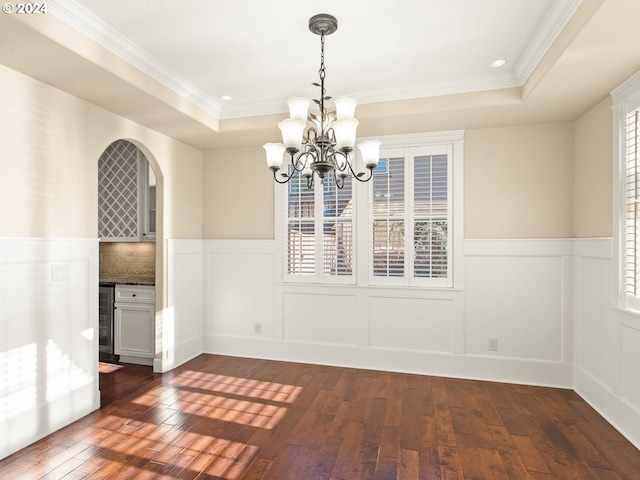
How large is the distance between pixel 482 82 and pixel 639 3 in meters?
1.47

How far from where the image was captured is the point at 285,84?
3396 millimetres

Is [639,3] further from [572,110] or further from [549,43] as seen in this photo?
[572,110]

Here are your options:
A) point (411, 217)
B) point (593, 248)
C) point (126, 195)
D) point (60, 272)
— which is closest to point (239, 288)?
point (126, 195)

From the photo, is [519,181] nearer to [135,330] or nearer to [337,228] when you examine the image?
[337,228]

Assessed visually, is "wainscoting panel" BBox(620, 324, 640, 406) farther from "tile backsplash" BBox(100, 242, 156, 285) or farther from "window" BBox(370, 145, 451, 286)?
"tile backsplash" BBox(100, 242, 156, 285)

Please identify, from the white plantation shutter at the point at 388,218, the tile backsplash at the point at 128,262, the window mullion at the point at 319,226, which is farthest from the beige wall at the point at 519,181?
the tile backsplash at the point at 128,262

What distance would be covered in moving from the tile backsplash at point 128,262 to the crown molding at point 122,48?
6.85 feet

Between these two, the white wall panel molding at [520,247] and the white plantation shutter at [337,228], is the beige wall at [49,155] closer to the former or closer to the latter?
the white plantation shutter at [337,228]

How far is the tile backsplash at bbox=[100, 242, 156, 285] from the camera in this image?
15.7ft

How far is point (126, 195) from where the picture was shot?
15.0ft

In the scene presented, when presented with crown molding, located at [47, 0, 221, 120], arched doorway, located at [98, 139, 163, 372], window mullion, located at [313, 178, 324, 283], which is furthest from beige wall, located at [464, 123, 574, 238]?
arched doorway, located at [98, 139, 163, 372]

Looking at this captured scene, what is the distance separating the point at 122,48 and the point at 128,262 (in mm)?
2943

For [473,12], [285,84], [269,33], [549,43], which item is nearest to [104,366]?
[285,84]

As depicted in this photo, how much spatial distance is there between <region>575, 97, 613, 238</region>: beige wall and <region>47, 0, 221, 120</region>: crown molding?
3.46 metres
